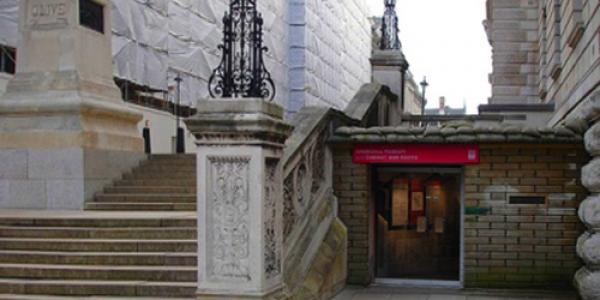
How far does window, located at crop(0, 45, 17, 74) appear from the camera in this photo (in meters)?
20.3

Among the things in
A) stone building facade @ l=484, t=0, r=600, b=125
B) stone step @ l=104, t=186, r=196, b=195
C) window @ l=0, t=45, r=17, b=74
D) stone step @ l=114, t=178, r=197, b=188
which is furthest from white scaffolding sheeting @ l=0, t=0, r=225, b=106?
stone building facade @ l=484, t=0, r=600, b=125

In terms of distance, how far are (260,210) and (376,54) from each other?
10384 mm

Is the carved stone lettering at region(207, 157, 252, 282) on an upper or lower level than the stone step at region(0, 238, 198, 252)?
upper

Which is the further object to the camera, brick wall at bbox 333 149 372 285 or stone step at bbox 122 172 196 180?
stone step at bbox 122 172 196 180

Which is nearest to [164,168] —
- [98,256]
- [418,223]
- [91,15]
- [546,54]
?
[91,15]

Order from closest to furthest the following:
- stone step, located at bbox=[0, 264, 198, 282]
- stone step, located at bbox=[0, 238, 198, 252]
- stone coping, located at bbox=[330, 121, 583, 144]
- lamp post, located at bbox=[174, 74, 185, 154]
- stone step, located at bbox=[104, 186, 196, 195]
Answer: stone step, located at bbox=[0, 264, 198, 282] < stone step, located at bbox=[0, 238, 198, 252] < stone coping, located at bbox=[330, 121, 583, 144] < stone step, located at bbox=[104, 186, 196, 195] < lamp post, located at bbox=[174, 74, 185, 154]

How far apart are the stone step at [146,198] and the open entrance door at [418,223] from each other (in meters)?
2.74

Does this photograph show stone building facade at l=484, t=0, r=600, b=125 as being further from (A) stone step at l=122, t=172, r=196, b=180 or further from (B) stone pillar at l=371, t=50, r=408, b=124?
(A) stone step at l=122, t=172, r=196, b=180

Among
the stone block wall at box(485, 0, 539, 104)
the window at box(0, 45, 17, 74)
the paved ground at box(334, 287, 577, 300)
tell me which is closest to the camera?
the paved ground at box(334, 287, 577, 300)

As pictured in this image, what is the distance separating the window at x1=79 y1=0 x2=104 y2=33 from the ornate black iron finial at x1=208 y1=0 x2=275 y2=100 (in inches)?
232

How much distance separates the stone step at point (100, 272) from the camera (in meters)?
7.99

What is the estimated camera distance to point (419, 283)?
10664 millimetres

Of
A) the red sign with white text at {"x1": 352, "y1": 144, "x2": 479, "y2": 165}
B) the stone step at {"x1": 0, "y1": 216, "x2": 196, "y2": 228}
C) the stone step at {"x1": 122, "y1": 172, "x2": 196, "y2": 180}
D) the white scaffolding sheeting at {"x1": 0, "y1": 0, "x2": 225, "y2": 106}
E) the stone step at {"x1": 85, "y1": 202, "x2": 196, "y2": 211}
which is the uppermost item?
the white scaffolding sheeting at {"x1": 0, "y1": 0, "x2": 225, "y2": 106}

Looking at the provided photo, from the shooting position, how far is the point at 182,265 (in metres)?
8.27
